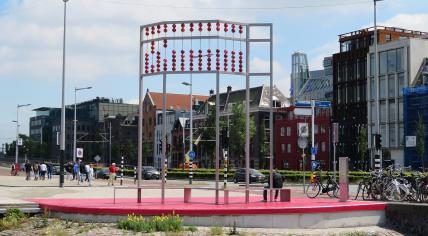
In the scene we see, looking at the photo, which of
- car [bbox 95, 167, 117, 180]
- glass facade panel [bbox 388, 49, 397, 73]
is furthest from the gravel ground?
glass facade panel [bbox 388, 49, 397, 73]

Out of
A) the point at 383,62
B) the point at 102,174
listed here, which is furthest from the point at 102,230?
the point at 383,62

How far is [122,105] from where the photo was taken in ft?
636

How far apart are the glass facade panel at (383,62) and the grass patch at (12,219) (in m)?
83.8

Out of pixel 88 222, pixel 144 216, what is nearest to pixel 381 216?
pixel 144 216

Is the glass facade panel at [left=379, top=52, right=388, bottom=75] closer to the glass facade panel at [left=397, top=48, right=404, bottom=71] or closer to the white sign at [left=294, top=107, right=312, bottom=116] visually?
the glass facade panel at [left=397, top=48, right=404, bottom=71]

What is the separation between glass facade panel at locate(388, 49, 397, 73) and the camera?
94.8m

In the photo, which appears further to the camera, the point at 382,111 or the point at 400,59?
the point at 382,111

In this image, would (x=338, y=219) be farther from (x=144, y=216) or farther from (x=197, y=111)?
(x=197, y=111)

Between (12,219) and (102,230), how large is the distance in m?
3.46

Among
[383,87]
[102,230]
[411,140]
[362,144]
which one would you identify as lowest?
[102,230]

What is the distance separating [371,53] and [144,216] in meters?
85.1

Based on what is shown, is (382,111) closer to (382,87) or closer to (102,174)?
(382,87)

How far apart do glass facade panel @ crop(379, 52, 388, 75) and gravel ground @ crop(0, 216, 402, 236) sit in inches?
3205

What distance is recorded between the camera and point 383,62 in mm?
96625
